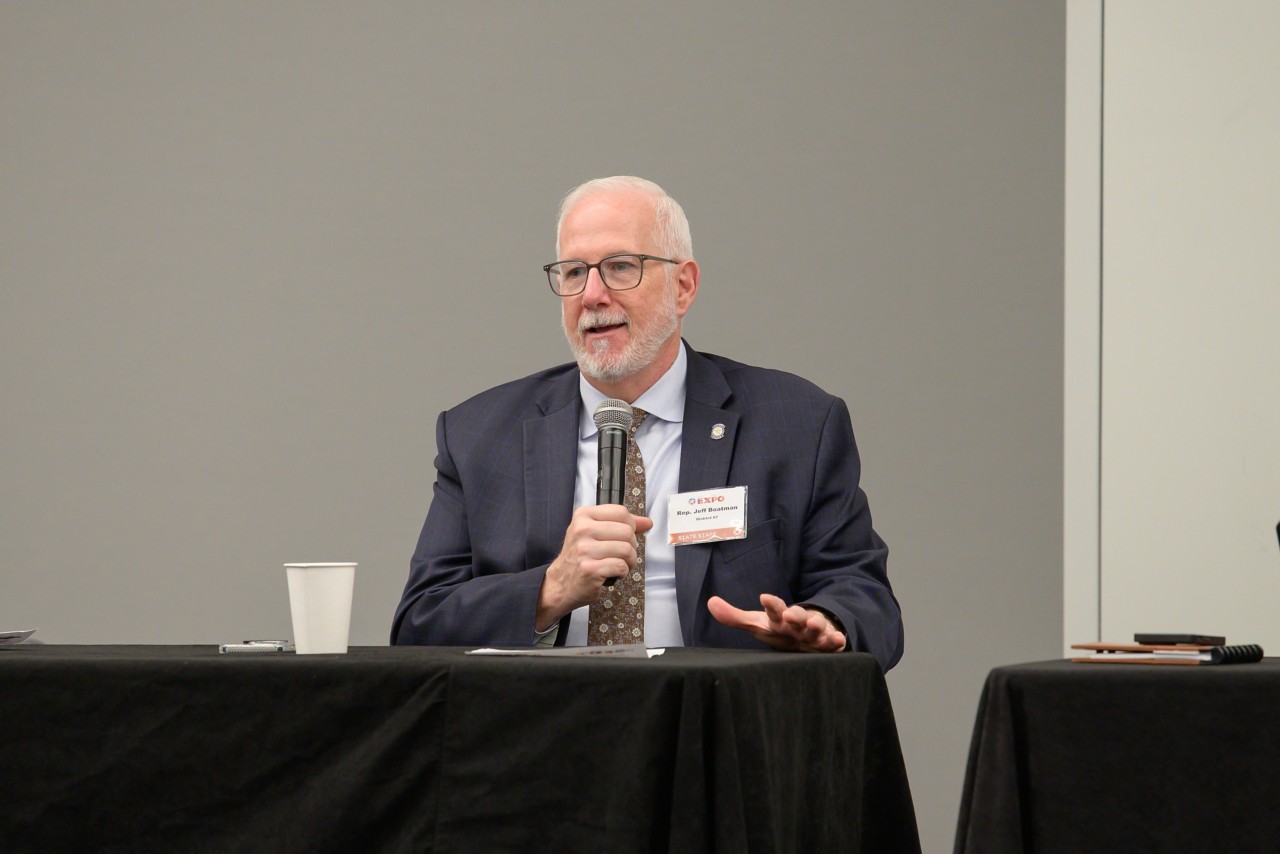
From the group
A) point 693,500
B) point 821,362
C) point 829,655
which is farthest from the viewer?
point 821,362

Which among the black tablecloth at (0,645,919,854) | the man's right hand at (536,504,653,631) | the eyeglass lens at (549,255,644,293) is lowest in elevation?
the black tablecloth at (0,645,919,854)

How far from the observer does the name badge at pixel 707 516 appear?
2127 mm

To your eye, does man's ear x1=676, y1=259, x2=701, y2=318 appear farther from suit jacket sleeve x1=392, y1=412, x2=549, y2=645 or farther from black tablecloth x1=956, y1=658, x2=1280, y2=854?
black tablecloth x1=956, y1=658, x2=1280, y2=854

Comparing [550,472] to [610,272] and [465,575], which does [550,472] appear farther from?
[610,272]

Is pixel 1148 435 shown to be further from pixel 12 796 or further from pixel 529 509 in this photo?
pixel 12 796

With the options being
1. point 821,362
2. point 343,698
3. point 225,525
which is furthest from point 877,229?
point 343,698

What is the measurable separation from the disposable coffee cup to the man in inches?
15.2

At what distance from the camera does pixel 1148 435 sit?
3.19m

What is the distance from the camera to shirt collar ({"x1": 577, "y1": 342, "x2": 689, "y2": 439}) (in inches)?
94.4

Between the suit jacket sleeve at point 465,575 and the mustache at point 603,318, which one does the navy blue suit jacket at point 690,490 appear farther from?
the mustache at point 603,318

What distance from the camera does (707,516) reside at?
84.6 inches

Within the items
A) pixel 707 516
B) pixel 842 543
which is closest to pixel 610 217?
pixel 707 516

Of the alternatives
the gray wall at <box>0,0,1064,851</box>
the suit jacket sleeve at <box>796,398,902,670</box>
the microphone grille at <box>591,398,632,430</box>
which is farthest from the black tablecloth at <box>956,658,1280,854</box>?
the gray wall at <box>0,0,1064,851</box>

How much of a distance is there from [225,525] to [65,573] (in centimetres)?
50
